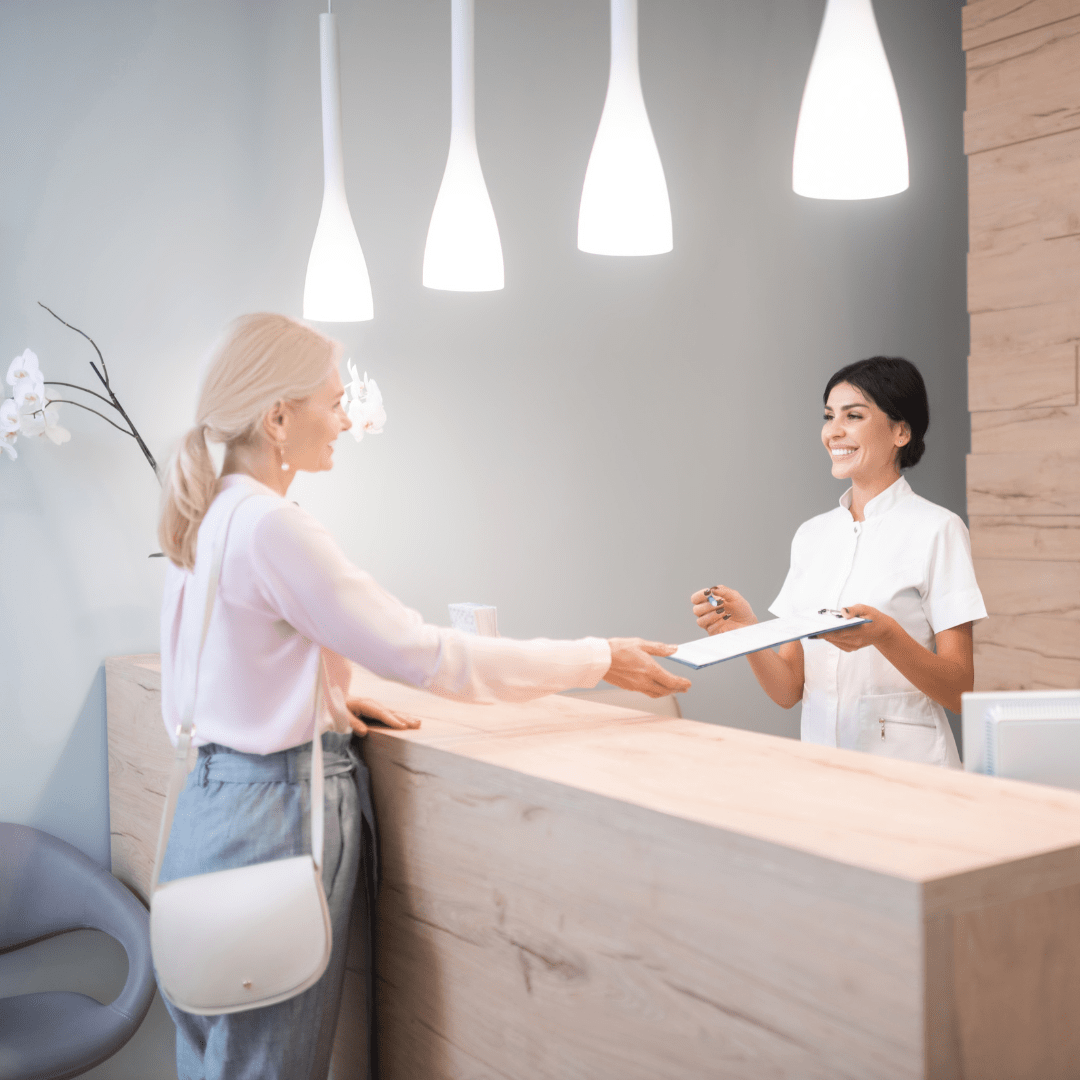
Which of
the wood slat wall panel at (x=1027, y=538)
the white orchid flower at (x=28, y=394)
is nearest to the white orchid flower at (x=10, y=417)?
the white orchid flower at (x=28, y=394)

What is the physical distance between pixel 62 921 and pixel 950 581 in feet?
7.12

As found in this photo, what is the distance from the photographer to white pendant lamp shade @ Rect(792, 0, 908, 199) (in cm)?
167

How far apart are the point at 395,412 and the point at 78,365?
852 mm

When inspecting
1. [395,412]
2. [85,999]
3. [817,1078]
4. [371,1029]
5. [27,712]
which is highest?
[395,412]

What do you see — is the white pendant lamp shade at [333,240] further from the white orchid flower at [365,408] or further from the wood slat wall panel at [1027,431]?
the wood slat wall panel at [1027,431]

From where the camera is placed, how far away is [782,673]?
2.42m

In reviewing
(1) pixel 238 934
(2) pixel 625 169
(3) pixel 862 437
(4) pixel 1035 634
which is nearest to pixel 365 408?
(2) pixel 625 169

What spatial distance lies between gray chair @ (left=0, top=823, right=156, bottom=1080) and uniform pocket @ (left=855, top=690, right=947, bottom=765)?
1647mm

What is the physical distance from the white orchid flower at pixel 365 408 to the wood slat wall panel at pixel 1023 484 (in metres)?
1.73

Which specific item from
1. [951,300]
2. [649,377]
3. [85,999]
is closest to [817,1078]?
[85,999]

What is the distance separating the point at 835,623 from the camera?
1.87 m

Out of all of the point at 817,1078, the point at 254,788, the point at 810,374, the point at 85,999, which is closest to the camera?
the point at 817,1078

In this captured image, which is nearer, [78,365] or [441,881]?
[441,881]

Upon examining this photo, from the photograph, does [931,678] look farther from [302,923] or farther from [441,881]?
[302,923]
